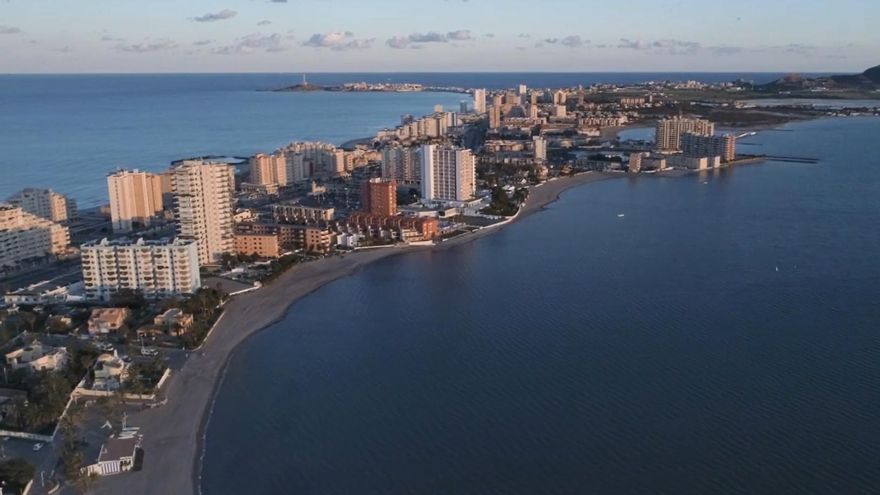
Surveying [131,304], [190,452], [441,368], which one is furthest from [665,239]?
[190,452]

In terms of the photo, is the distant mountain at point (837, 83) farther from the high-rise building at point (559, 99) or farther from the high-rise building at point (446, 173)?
the high-rise building at point (446, 173)

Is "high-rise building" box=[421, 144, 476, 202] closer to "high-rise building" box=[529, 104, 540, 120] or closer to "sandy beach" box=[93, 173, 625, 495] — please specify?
"sandy beach" box=[93, 173, 625, 495]

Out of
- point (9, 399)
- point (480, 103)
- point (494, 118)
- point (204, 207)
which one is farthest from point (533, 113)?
point (9, 399)

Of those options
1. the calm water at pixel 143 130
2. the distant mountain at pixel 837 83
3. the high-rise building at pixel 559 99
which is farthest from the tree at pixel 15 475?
the distant mountain at pixel 837 83

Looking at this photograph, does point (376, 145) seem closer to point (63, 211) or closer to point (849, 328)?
point (63, 211)

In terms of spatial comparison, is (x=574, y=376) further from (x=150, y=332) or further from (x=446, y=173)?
(x=446, y=173)

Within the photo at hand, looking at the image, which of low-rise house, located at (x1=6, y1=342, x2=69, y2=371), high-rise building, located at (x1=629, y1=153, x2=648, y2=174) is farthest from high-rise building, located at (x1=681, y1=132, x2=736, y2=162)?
low-rise house, located at (x1=6, y1=342, x2=69, y2=371)
